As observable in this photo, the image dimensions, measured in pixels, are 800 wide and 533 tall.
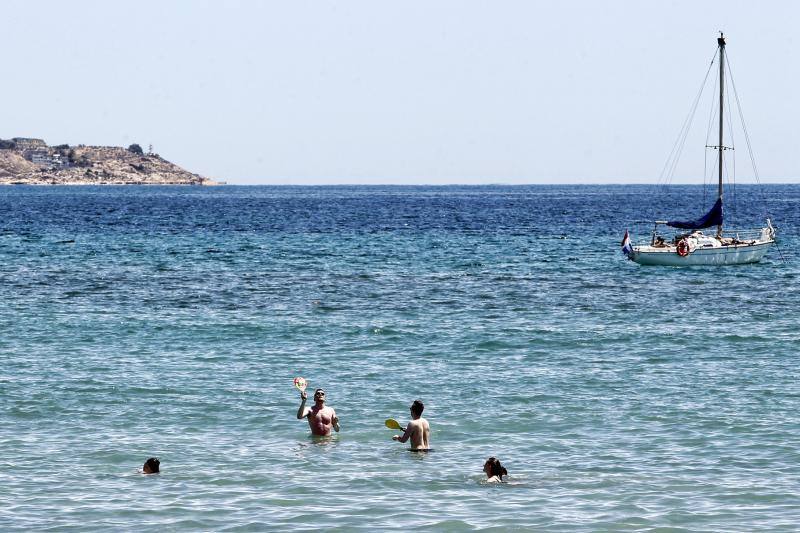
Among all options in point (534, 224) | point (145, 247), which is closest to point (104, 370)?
point (145, 247)

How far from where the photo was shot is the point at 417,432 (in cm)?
2209

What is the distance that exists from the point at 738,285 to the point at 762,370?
25.6 metres

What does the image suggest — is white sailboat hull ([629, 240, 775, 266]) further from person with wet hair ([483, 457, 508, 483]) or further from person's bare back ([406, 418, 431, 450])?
person with wet hair ([483, 457, 508, 483])

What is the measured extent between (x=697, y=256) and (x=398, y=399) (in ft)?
139

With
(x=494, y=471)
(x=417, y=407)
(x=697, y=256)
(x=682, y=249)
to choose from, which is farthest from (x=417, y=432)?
(x=697, y=256)

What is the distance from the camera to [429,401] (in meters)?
27.0

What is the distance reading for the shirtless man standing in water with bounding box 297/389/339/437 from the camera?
2309cm

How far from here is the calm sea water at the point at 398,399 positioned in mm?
18703

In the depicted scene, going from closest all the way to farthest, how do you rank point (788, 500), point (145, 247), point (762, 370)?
point (788, 500)
point (762, 370)
point (145, 247)

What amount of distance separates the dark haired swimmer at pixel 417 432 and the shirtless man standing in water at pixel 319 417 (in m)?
1.65

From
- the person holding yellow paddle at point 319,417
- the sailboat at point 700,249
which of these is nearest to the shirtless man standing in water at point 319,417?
the person holding yellow paddle at point 319,417

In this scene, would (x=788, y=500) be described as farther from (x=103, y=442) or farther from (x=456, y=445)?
(x=103, y=442)

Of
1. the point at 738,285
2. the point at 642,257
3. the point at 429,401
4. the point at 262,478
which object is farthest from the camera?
the point at 642,257

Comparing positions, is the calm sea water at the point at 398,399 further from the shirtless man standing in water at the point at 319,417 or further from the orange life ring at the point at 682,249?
the orange life ring at the point at 682,249
